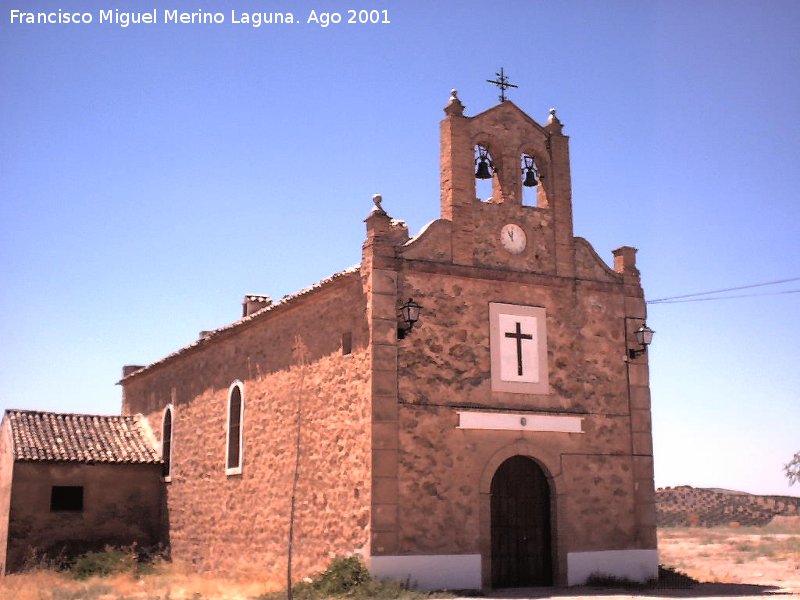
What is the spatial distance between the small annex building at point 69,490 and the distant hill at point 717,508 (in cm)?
2559

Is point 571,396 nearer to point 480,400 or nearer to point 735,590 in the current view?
point 480,400

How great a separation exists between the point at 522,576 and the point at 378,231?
21.6ft

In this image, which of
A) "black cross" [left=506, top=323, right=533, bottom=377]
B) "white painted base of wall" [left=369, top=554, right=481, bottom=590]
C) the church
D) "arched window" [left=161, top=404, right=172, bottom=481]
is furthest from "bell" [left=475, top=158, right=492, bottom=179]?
→ "arched window" [left=161, top=404, right=172, bottom=481]

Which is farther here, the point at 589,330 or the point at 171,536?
the point at 171,536

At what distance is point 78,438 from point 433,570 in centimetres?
1281

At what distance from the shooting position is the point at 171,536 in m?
22.0

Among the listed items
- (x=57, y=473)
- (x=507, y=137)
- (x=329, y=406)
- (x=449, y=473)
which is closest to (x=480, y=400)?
(x=449, y=473)

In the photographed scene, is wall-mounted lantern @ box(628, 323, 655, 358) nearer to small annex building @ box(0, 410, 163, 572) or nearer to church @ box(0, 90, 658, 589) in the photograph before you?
church @ box(0, 90, 658, 589)

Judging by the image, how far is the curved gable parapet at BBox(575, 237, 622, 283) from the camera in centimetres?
1711

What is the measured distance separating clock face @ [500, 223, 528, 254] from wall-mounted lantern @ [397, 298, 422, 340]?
2.35m

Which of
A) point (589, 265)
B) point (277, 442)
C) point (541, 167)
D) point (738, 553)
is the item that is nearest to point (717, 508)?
point (738, 553)

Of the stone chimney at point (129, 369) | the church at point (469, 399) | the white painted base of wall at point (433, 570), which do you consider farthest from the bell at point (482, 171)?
the stone chimney at point (129, 369)

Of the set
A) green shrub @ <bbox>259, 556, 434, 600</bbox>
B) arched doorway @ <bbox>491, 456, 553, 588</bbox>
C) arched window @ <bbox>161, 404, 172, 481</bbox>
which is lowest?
green shrub @ <bbox>259, 556, 434, 600</bbox>

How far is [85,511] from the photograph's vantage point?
71.5ft
